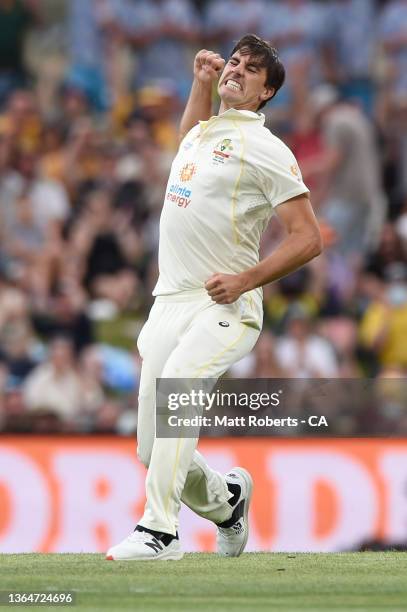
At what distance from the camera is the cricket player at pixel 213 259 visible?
21.6 ft

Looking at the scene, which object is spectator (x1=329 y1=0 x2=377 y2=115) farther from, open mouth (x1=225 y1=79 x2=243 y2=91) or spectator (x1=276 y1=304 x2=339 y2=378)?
open mouth (x1=225 y1=79 x2=243 y2=91)

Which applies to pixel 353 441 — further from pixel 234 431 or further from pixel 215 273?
pixel 215 273

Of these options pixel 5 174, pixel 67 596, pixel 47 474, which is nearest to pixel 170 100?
pixel 5 174

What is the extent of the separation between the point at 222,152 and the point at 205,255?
46 cm

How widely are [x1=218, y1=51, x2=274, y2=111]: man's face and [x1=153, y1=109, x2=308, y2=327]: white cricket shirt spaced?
0.09 m

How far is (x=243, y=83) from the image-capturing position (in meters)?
6.95

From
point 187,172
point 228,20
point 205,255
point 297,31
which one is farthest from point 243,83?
point 228,20

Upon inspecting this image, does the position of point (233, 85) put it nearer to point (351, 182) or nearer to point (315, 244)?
point (315, 244)

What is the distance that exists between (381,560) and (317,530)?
1878 millimetres

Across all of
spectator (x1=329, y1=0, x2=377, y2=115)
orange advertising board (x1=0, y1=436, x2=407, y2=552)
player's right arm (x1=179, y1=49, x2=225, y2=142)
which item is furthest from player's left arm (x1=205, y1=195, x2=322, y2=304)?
spectator (x1=329, y1=0, x2=377, y2=115)

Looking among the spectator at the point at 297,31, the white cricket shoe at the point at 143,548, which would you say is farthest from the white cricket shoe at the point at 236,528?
the spectator at the point at 297,31

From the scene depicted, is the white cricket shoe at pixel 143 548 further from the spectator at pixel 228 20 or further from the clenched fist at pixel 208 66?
the spectator at pixel 228 20

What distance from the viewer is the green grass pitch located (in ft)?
17.7

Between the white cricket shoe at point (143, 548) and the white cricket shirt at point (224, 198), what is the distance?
1049 millimetres
